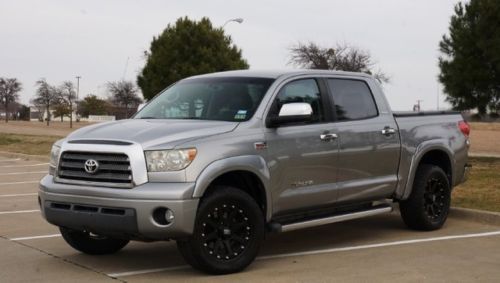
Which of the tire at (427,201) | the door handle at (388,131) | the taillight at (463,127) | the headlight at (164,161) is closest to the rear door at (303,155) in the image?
the door handle at (388,131)

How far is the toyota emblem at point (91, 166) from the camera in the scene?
19.2 ft

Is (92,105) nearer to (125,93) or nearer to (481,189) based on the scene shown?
(125,93)

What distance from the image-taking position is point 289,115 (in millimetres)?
6461

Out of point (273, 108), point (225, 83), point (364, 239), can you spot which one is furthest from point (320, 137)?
point (364, 239)

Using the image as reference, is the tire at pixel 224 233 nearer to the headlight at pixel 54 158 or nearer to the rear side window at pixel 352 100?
the headlight at pixel 54 158

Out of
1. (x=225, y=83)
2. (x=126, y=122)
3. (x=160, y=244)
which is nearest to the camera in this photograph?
(x=126, y=122)

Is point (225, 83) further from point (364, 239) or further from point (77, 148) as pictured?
point (364, 239)

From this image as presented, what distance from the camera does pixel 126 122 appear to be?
6.57 m

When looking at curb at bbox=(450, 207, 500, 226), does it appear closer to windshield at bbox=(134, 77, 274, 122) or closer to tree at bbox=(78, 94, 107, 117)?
windshield at bbox=(134, 77, 274, 122)

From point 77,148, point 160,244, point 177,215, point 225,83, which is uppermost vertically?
point 225,83

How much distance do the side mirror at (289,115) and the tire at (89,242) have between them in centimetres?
198

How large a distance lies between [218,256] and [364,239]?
2507 millimetres

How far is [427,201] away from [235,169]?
3.20m

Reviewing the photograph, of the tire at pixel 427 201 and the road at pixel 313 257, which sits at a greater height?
the tire at pixel 427 201
